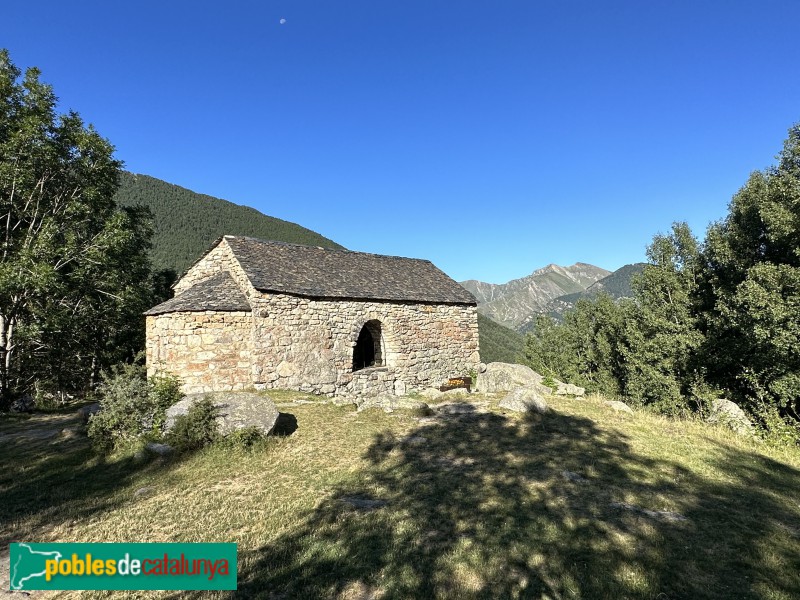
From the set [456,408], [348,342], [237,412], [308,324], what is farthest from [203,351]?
[456,408]

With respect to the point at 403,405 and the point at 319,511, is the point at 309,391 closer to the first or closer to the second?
the point at 403,405

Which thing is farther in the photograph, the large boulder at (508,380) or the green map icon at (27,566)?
the large boulder at (508,380)

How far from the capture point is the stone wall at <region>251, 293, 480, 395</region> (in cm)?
1552

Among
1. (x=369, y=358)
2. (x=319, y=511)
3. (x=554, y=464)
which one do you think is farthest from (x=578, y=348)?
(x=319, y=511)

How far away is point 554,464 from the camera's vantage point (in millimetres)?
8180

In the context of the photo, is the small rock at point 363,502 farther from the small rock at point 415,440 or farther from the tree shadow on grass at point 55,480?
the tree shadow on grass at point 55,480

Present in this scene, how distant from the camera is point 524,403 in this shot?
12.5 m

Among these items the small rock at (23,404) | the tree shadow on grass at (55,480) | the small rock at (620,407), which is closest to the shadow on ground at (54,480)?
the tree shadow on grass at (55,480)

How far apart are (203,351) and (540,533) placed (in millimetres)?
12910

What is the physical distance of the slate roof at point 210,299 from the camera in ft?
47.4

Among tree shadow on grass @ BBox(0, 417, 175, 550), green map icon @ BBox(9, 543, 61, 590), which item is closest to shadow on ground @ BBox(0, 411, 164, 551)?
tree shadow on grass @ BBox(0, 417, 175, 550)

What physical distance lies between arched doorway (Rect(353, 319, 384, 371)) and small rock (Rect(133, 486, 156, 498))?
11992mm

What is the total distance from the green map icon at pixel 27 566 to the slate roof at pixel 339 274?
10956 mm

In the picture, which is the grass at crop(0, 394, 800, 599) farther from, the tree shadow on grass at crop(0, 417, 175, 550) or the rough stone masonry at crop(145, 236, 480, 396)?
the rough stone masonry at crop(145, 236, 480, 396)
